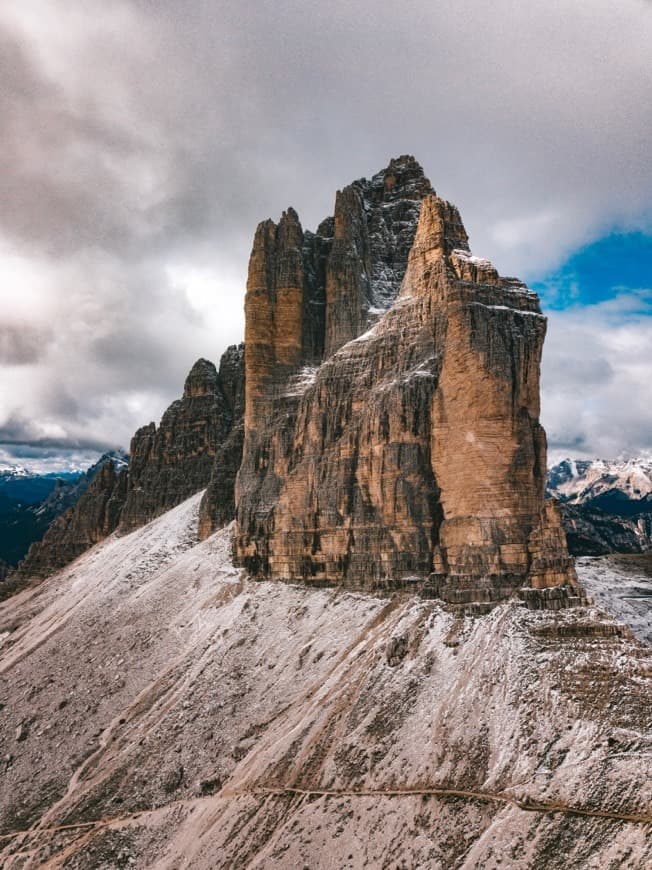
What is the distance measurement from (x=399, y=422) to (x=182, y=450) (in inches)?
2681

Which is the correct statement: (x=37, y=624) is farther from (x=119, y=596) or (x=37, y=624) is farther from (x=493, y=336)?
(x=493, y=336)

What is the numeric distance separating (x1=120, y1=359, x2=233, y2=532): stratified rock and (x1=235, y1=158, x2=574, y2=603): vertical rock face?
130ft

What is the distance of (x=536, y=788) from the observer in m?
32.9

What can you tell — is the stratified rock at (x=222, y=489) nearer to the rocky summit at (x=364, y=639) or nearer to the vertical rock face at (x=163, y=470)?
the rocky summit at (x=364, y=639)

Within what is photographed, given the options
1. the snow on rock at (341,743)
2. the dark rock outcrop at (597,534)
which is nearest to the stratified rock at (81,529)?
the snow on rock at (341,743)

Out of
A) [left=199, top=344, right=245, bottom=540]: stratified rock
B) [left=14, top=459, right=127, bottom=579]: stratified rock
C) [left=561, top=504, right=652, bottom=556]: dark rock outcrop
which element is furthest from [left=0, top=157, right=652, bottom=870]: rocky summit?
[left=561, top=504, right=652, bottom=556]: dark rock outcrop

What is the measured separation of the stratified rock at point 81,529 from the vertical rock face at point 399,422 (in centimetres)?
5569

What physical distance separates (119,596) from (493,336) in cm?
5699

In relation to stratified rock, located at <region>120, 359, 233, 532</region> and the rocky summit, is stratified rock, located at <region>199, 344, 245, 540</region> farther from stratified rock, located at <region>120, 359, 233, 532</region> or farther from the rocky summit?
stratified rock, located at <region>120, 359, 233, 532</region>

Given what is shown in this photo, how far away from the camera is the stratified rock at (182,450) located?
11207cm

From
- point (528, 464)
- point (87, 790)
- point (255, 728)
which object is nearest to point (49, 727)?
point (87, 790)

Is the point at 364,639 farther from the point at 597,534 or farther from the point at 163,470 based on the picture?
the point at 597,534

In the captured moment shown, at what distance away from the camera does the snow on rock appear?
32553 millimetres

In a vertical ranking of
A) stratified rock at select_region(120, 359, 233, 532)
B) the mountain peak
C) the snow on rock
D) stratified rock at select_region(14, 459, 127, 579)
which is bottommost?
the snow on rock
